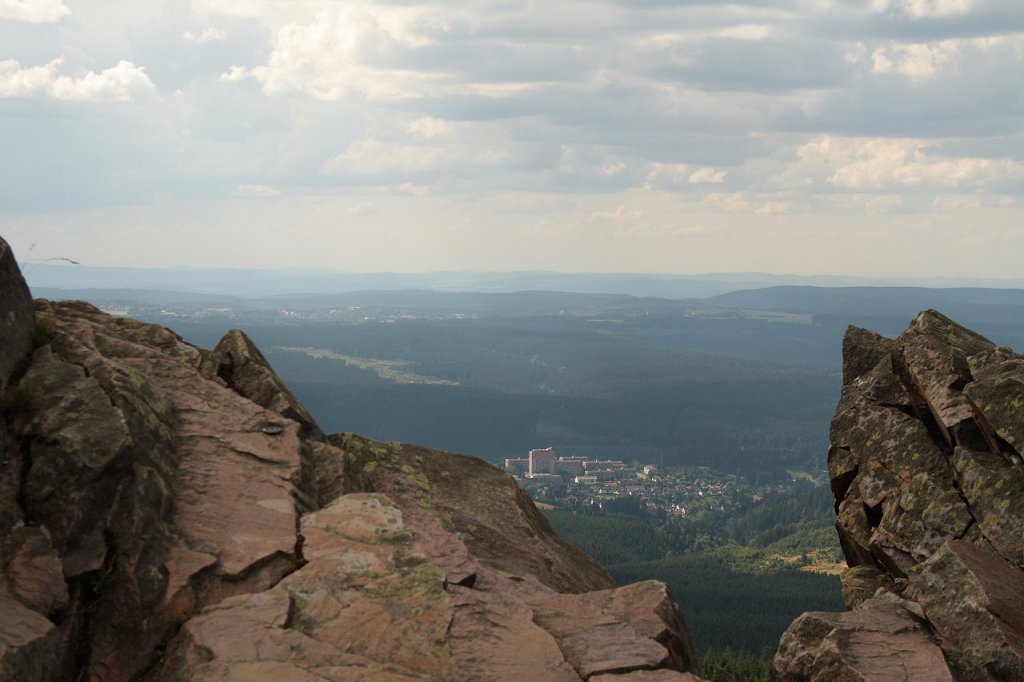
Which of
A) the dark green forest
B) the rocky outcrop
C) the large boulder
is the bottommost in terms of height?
the dark green forest

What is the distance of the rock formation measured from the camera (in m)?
13.2

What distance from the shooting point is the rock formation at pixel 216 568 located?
520 inches

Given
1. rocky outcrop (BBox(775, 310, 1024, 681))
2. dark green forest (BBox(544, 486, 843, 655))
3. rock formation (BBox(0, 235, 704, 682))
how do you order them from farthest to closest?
1. dark green forest (BBox(544, 486, 843, 655))
2. rocky outcrop (BBox(775, 310, 1024, 681))
3. rock formation (BBox(0, 235, 704, 682))

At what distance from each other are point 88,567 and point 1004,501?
1532 centimetres

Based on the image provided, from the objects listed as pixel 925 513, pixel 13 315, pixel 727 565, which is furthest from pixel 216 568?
pixel 727 565

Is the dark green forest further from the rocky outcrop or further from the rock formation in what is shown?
the rock formation

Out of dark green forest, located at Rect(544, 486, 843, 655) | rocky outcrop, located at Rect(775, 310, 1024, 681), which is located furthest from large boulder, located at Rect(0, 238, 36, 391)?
dark green forest, located at Rect(544, 486, 843, 655)

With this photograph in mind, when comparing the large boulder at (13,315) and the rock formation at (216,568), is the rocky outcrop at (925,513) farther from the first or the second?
the large boulder at (13,315)

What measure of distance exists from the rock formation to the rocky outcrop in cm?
109

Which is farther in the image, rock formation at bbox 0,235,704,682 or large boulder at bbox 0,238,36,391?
large boulder at bbox 0,238,36,391

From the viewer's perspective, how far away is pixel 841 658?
14461 millimetres

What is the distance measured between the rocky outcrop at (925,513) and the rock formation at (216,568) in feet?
3.57

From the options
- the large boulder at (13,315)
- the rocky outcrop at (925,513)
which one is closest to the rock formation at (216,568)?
the large boulder at (13,315)

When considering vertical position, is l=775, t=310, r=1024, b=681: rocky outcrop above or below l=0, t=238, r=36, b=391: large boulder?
below
